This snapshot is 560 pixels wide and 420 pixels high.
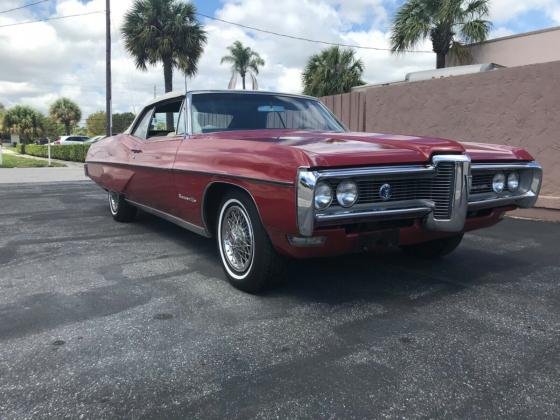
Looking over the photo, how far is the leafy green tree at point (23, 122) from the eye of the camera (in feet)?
164

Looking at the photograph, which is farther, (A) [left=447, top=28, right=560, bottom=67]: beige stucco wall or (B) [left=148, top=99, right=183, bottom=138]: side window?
(A) [left=447, top=28, right=560, bottom=67]: beige stucco wall

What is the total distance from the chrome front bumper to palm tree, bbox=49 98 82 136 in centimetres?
6025

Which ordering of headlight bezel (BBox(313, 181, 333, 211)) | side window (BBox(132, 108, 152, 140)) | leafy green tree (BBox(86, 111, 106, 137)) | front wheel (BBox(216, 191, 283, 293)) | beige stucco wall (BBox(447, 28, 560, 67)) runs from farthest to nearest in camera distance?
leafy green tree (BBox(86, 111, 106, 137)) < beige stucco wall (BBox(447, 28, 560, 67)) < side window (BBox(132, 108, 152, 140)) < front wheel (BBox(216, 191, 283, 293)) < headlight bezel (BBox(313, 181, 333, 211))

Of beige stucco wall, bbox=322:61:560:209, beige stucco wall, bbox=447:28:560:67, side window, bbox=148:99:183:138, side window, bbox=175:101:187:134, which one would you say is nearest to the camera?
side window, bbox=175:101:187:134

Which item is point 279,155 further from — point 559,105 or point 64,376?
point 559,105

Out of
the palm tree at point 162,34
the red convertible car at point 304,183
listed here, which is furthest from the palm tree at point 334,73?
the red convertible car at point 304,183

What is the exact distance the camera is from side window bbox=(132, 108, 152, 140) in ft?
17.1

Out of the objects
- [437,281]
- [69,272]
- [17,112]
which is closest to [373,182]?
[437,281]

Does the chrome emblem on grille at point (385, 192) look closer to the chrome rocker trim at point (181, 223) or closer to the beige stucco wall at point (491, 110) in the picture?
the chrome rocker trim at point (181, 223)

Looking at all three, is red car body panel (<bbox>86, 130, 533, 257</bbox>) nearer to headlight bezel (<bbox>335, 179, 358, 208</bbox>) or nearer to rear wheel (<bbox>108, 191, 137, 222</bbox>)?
headlight bezel (<bbox>335, 179, 358, 208</bbox>)

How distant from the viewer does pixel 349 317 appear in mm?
3000

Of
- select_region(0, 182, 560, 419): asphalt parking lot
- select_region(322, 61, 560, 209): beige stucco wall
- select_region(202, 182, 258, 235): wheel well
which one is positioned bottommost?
select_region(0, 182, 560, 419): asphalt parking lot

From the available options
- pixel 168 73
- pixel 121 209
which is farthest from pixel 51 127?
pixel 121 209

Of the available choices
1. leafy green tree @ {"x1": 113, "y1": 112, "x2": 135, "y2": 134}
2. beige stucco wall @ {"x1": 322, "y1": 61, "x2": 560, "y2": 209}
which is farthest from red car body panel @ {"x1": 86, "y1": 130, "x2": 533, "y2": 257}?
leafy green tree @ {"x1": 113, "y1": 112, "x2": 135, "y2": 134}
